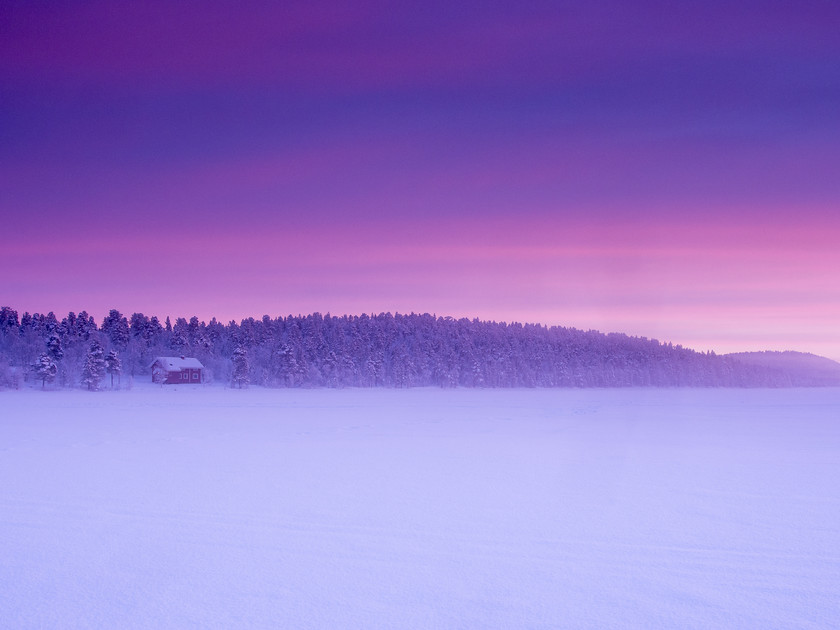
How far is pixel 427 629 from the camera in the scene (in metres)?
5.20

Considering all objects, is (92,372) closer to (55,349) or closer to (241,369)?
(241,369)

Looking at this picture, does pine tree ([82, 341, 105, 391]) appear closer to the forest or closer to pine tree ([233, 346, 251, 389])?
the forest

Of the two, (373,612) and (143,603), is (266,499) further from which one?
(373,612)

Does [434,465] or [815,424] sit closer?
[434,465]

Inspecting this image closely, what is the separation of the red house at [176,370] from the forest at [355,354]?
3790mm

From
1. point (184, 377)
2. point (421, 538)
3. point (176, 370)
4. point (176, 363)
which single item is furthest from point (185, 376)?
point (421, 538)

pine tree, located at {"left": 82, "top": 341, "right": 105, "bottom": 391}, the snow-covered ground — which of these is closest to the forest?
pine tree, located at {"left": 82, "top": 341, "right": 105, "bottom": 391}

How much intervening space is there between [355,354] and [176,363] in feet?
96.3

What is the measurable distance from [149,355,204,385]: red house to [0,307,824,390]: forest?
379 cm

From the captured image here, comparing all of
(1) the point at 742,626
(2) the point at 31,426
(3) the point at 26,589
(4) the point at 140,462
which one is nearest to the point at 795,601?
(1) the point at 742,626

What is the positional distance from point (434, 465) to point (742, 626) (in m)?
9.12

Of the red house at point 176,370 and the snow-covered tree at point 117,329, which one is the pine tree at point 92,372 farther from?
the snow-covered tree at point 117,329

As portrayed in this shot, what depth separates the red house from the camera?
85.3 m

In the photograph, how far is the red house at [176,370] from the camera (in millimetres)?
85312
